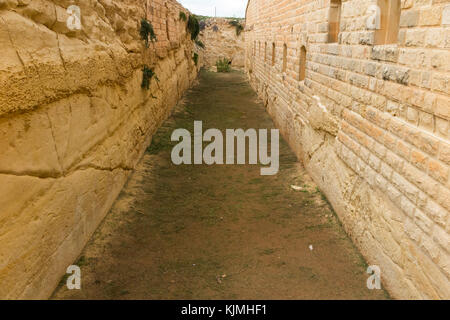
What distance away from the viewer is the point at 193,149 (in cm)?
743

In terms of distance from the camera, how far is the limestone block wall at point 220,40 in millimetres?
25188

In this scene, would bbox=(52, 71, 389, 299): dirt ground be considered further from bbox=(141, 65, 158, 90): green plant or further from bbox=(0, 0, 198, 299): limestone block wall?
bbox=(141, 65, 158, 90): green plant

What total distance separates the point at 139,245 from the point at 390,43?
11.5 feet

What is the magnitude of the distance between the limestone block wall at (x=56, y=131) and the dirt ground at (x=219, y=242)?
41 centimetres

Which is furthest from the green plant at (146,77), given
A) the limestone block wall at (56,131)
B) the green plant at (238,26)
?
the green plant at (238,26)

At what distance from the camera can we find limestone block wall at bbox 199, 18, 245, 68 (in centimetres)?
2519

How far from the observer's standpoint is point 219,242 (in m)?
4.12

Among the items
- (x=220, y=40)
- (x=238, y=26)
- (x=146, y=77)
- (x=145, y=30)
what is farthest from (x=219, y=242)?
(x=238, y=26)

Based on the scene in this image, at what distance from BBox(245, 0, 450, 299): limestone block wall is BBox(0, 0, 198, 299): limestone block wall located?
3.07 metres

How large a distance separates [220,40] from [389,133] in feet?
77.8

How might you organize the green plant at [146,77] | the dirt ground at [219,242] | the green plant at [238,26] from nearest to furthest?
1. the dirt ground at [219,242]
2. the green plant at [146,77]
3. the green plant at [238,26]

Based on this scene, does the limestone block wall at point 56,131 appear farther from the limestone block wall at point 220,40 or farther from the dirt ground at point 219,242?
the limestone block wall at point 220,40

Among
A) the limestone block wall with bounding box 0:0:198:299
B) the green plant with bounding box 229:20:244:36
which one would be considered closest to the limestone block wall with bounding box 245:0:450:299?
the limestone block wall with bounding box 0:0:198:299
